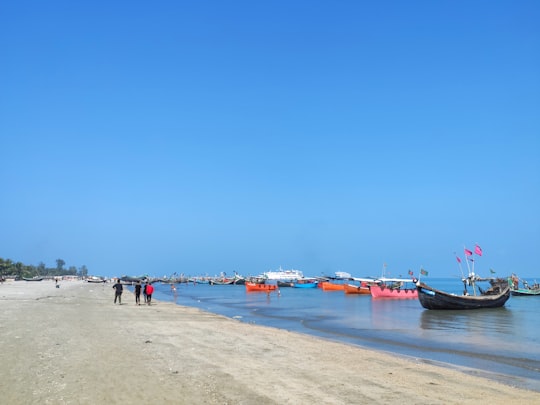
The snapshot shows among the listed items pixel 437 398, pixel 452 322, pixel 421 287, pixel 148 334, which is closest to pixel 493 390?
pixel 437 398

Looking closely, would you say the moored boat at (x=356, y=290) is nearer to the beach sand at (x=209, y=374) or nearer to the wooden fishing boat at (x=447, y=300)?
the wooden fishing boat at (x=447, y=300)

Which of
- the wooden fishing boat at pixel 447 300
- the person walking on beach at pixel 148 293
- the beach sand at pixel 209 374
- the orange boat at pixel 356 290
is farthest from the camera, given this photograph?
the orange boat at pixel 356 290

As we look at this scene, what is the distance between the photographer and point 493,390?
1056cm

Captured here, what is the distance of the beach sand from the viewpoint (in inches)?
337

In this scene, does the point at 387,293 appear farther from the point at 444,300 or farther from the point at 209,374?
the point at 209,374

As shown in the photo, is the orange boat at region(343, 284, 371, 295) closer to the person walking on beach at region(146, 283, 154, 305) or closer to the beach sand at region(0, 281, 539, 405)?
the person walking on beach at region(146, 283, 154, 305)

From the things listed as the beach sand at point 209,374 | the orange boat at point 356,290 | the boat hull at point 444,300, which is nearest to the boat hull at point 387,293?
the orange boat at point 356,290

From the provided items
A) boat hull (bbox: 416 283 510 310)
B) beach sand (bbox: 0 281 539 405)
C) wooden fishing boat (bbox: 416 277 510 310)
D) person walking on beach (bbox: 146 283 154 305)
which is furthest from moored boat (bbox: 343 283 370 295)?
beach sand (bbox: 0 281 539 405)

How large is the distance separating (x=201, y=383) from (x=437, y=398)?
482 centimetres

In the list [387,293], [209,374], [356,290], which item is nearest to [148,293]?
[209,374]

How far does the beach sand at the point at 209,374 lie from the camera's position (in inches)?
337

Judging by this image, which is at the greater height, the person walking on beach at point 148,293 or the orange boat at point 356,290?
the person walking on beach at point 148,293

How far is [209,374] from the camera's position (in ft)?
34.3

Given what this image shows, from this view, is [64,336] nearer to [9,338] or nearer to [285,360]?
[9,338]
